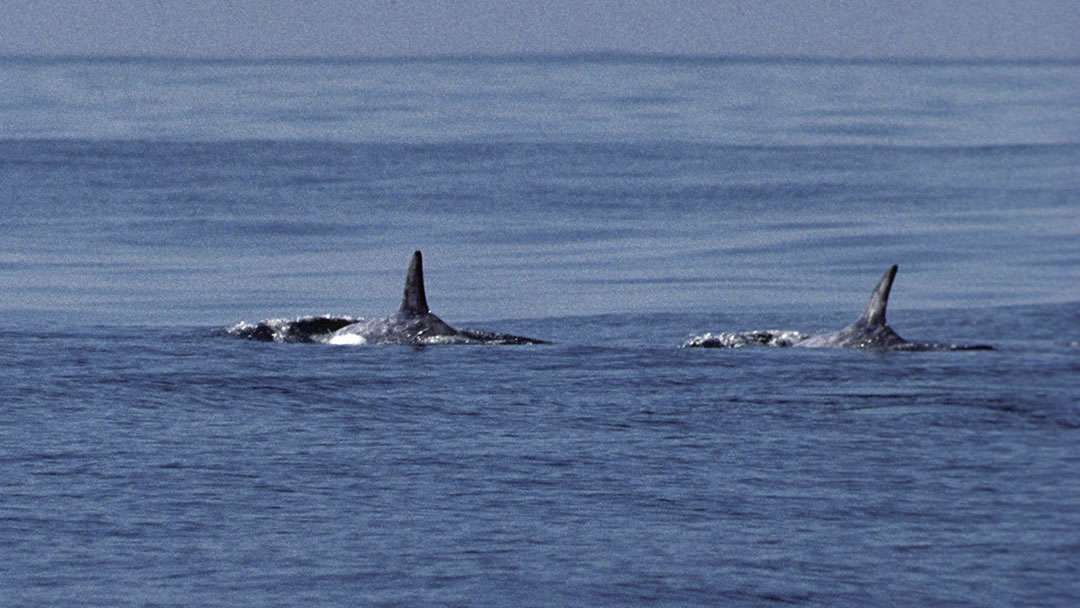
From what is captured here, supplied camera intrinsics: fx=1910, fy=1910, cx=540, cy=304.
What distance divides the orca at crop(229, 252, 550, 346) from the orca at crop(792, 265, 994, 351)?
14.4 ft

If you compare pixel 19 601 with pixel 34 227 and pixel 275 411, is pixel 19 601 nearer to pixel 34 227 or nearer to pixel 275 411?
pixel 275 411

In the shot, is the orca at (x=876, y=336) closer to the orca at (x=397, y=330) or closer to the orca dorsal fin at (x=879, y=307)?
the orca dorsal fin at (x=879, y=307)

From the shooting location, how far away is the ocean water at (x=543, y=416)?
48.1ft

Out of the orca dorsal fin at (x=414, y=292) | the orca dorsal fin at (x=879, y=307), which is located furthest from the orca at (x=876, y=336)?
the orca dorsal fin at (x=414, y=292)

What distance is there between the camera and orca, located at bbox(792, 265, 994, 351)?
84.9 ft

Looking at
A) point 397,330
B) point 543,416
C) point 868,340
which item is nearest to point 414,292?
point 397,330

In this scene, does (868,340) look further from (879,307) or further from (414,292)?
(414,292)

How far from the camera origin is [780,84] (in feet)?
619

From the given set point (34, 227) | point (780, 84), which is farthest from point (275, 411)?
point (780, 84)

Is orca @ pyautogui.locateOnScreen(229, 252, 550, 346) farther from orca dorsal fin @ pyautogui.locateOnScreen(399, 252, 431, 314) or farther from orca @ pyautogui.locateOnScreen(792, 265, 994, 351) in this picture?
orca @ pyautogui.locateOnScreen(792, 265, 994, 351)

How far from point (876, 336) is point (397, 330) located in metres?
7.17

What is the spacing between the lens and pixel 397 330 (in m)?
28.6

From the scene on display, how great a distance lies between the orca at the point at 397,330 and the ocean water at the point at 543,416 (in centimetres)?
68

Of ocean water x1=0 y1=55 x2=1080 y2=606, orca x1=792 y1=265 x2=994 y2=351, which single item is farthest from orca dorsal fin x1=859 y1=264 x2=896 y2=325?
ocean water x1=0 y1=55 x2=1080 y2=606
